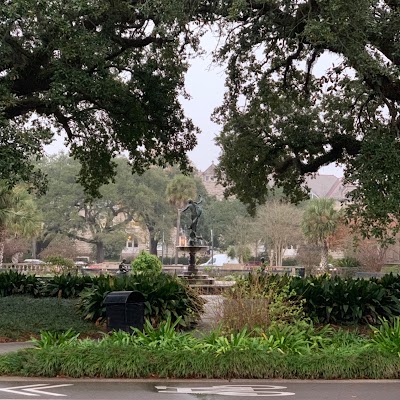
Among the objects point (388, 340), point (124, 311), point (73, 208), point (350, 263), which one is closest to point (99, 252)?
point (73, 208)

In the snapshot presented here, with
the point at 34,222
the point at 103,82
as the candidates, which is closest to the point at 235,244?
the point at 34,222

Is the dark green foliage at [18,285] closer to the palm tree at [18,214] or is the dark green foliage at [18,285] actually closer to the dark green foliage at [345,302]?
the dark green foliage at [345,302]

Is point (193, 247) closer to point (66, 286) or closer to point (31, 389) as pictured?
point (66, 286)

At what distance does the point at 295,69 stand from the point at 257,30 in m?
3.80

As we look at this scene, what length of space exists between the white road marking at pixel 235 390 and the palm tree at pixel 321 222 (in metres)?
44.4

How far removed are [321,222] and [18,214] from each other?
23.5 metres

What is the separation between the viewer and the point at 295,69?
21.0 meters

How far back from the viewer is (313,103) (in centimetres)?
2159

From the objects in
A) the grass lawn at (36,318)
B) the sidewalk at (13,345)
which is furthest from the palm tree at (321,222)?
the sidewalk at (13,345)

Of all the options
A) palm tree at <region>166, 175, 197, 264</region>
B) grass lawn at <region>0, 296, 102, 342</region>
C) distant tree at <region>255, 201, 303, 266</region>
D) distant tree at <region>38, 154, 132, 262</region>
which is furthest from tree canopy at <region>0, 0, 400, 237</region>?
distant tree at <region>38, 154, 132, 262</region>

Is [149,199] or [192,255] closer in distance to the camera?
[192,255]

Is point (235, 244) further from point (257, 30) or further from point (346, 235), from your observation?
point (257, 30)

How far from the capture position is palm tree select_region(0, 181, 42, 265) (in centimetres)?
4044

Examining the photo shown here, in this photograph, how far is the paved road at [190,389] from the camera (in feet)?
27.6
